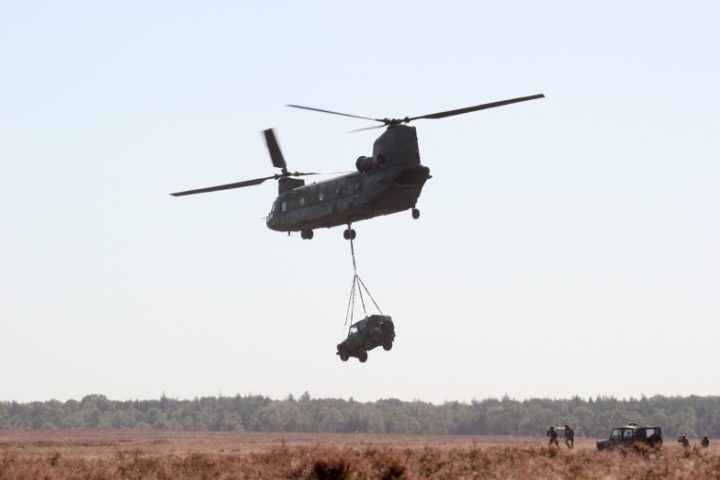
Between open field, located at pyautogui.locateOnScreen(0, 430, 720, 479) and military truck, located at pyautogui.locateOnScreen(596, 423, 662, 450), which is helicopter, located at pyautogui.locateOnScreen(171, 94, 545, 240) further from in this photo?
military truck, located at pyautogui.locateOnScreen(596, 423, 662, 450)

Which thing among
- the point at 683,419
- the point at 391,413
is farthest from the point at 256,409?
the point at 683,419

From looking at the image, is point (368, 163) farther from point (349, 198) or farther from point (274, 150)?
point (274, 150)

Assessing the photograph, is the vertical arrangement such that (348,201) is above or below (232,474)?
above

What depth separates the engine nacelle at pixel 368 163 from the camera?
148 feet

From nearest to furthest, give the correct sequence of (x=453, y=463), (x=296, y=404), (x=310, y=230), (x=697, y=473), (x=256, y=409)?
1. (x=697, y=473)
2. (x=453, y=463)
3. (x=310, y=230)
4. (x=296, y=404)
5. (x=256, y=409)

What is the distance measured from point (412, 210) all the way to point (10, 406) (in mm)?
168107

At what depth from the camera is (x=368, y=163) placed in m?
45.5

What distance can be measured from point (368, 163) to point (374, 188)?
1061mm

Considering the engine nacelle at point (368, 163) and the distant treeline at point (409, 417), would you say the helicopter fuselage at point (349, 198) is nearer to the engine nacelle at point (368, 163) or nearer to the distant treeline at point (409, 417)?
the engine nacelle at point (368, 163)

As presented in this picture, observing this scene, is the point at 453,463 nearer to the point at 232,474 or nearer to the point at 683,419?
the point at 232,474

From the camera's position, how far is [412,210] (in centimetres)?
4531

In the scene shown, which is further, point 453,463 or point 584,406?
point 584,406

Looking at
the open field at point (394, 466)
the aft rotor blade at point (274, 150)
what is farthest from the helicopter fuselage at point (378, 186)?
the open field at point (394, 466)

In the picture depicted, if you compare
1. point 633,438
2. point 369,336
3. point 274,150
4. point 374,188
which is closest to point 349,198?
point 374,188
